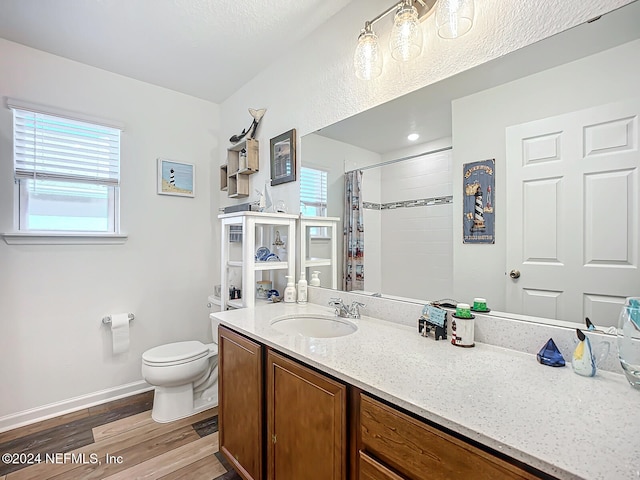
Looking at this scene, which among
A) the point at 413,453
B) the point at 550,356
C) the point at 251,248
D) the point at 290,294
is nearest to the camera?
the point at 413,453

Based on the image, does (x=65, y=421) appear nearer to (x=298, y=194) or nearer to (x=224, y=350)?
(x=224, y=350)

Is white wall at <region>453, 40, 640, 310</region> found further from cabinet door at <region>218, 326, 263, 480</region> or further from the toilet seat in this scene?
the toilet seat

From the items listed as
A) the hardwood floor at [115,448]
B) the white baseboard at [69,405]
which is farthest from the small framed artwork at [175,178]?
the hardwood floor at [115,448]

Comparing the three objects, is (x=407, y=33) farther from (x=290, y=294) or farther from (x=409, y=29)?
(x=290, y=294)

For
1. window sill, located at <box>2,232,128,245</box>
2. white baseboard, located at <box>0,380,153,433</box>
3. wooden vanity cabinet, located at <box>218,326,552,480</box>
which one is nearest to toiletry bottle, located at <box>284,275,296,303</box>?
wooden vanity cabinet, located at <box>218,326,552,480</box>

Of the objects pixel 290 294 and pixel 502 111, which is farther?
pixel 290 294

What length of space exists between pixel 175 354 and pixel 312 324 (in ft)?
3.64

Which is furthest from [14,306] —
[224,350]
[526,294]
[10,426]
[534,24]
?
[534,24]

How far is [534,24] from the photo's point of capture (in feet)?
3.40

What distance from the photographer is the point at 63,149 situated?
7.29 ft

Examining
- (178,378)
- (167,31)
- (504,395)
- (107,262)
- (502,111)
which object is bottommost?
(178,378)

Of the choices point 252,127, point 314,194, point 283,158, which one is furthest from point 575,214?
point 252,127

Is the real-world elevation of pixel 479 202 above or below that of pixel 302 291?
above

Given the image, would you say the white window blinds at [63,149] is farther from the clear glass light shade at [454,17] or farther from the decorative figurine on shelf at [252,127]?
the clear glass light shade at [454,17]
